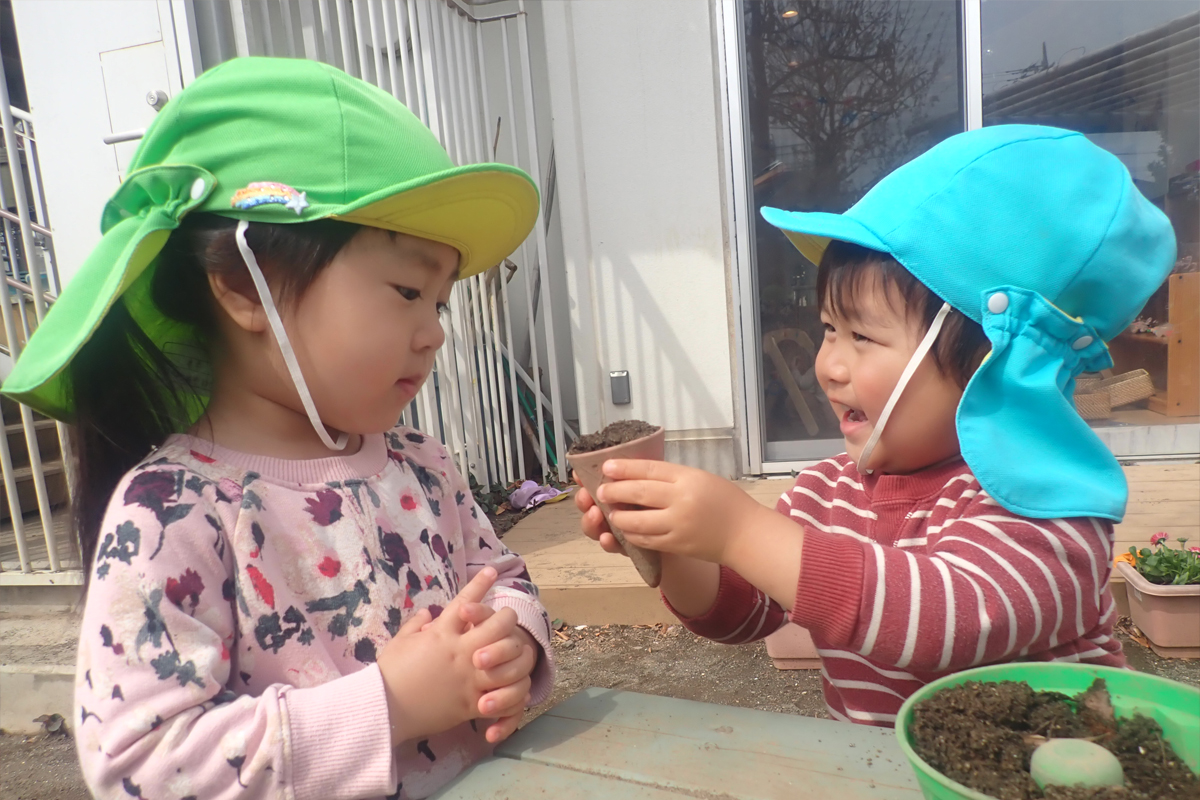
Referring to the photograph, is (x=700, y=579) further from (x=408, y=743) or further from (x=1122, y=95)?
(x=1122, y=95)

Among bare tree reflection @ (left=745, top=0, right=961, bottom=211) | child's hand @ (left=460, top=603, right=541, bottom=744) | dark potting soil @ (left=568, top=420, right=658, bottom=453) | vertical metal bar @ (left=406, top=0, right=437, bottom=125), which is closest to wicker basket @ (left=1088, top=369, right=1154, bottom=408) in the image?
bare tree reflection @ (left=745, top=0, right=961, bottom=211)

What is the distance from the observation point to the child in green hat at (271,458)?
98 centimetres

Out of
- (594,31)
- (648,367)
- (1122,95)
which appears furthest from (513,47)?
(1122,95)

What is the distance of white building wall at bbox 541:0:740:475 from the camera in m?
4.67

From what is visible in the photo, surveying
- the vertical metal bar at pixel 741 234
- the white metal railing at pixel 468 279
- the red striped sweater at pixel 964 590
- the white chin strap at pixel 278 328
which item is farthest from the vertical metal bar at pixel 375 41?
the red striped sweater at pixel 964 590

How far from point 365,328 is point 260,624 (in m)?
0.47

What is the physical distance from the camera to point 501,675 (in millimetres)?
1168

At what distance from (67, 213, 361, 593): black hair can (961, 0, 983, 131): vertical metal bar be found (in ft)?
14.2

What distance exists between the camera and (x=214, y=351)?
52.0 inches

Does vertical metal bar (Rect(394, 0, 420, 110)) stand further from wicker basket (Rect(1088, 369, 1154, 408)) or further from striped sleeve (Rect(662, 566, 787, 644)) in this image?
wicker basket (Rect(1088, 369, 1154, 408))

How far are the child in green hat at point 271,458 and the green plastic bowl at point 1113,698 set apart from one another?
0.60m

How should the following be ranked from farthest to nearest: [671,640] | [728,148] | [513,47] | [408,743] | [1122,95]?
[513,47] < [728,148] < [1122,95] < [671,640] < [408,743]

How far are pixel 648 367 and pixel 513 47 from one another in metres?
3.06

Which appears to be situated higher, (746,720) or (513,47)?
(513,47)
